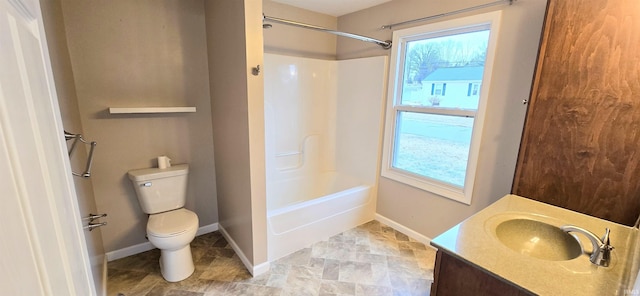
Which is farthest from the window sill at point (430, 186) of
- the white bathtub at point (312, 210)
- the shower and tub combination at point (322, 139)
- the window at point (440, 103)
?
the white bathtub at point (312, 210)

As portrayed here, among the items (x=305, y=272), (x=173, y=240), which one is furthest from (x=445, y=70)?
(x=173, y=240)

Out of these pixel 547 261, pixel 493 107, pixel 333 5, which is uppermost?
pixel 333 5

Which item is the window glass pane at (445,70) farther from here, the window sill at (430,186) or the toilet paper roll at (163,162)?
the toilet paper roll at (163,162)

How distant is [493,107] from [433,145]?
0.63 m

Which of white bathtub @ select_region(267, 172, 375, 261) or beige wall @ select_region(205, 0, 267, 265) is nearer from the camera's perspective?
→ beige wall @ select_region(205, 0, 267, 265)

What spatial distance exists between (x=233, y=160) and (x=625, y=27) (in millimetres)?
2481

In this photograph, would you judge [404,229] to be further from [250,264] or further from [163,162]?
[163,162]

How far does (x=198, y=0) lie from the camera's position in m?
2.30

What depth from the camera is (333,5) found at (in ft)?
8.98

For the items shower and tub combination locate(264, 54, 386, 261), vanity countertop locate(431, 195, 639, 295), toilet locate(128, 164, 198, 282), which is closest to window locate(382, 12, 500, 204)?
shower and tub combination locate(264, 54, 386, 261)

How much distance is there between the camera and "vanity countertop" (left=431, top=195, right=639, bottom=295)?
92 cm

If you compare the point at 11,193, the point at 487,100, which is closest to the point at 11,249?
the point at 11,193

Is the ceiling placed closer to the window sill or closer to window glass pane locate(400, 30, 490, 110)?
window glass pane locate(400, 30, 490, 110)

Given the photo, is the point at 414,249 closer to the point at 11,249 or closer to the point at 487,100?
the point at 487,100
